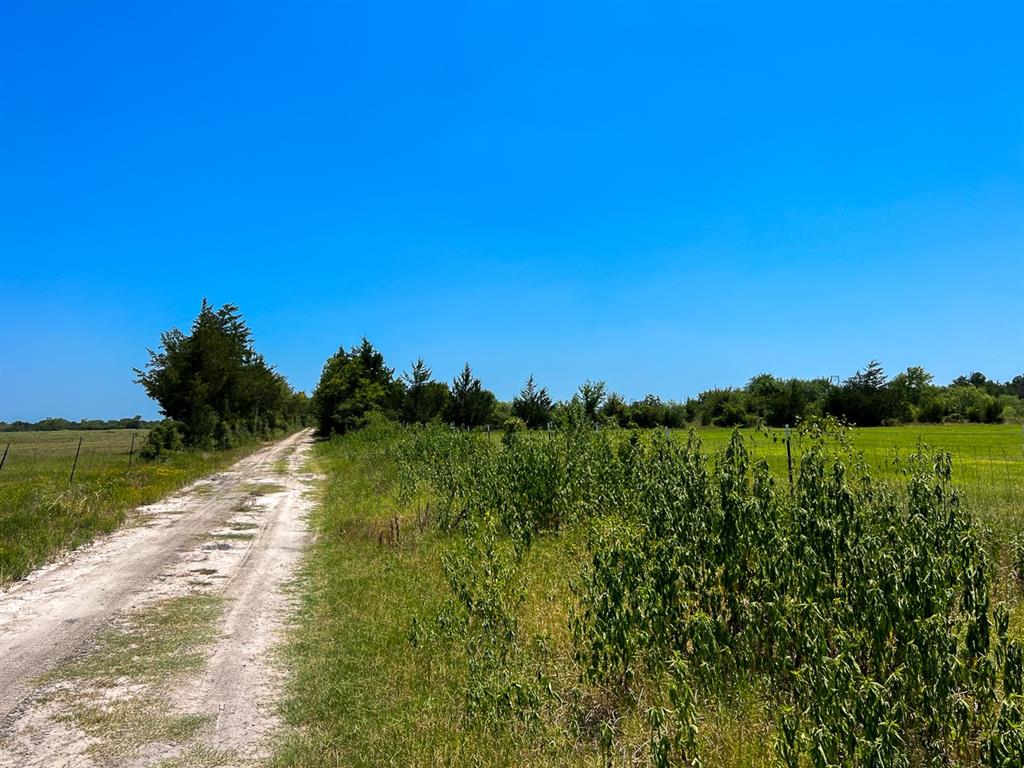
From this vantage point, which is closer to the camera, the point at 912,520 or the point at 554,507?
the point at 912,520

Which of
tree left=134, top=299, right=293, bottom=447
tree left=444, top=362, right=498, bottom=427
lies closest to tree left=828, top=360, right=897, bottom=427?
tree left=444, top=362, right=498, bottom=427

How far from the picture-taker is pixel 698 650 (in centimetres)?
430

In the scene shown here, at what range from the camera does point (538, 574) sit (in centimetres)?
811

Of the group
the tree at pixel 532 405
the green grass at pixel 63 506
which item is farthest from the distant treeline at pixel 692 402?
the green grass at pixel 63 506

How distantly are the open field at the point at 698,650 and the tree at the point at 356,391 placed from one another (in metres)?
35.6

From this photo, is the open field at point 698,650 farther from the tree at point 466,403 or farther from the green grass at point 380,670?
the tree at point 466,403

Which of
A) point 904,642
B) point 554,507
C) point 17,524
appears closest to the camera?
point 904,642

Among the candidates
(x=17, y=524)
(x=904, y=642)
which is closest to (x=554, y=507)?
(x=904, y=642)

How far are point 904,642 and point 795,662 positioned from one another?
101 centimetres

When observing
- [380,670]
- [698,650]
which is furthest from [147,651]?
[698,650]

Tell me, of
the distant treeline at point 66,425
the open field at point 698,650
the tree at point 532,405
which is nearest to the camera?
the open field at point 698,650

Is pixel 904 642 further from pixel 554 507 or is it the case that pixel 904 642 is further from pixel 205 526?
pixel 205 526

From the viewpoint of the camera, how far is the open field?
131 inches

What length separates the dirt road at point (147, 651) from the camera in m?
4.50
